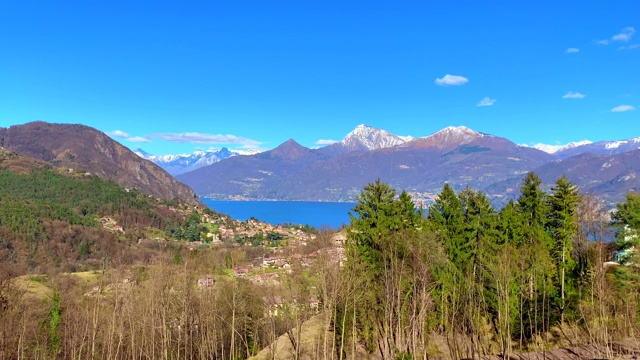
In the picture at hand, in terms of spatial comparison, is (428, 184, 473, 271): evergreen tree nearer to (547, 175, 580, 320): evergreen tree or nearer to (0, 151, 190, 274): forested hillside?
(547, 175, 580, 320): evergreen tree

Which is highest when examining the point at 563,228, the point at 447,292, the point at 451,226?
the point at 451,226

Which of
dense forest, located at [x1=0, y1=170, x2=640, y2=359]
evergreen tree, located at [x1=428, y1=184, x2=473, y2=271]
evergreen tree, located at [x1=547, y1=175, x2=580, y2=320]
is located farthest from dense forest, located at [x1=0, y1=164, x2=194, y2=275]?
evergreen tree, located at [x1=547, y1=175, x2=580, y2=320]

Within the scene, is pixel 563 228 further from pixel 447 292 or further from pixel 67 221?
pixel 67 221

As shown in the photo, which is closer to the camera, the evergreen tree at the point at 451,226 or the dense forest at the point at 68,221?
the evergreen tree at the point at 451,226

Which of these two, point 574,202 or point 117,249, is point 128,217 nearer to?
point 117,249

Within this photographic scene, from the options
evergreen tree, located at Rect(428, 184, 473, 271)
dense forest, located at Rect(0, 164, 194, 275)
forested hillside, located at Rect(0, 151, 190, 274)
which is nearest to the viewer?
evergreen tree, located at Rect(428, 184, 473, 271)

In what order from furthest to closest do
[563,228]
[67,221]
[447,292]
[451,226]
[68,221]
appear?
[68,221], [67,221], [563,228], [451,226], [447,292]

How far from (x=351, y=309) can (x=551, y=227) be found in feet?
59.4

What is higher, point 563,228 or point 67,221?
point 563,228

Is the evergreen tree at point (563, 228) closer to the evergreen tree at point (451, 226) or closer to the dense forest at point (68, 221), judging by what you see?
A: the evergreen tree at point (451, 226)

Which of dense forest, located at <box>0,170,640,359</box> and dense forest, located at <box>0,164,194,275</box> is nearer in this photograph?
dense forest, located at <box>0,170,640,359</box>

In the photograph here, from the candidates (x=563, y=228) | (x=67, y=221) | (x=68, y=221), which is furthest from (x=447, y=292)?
(x=68, y=221)

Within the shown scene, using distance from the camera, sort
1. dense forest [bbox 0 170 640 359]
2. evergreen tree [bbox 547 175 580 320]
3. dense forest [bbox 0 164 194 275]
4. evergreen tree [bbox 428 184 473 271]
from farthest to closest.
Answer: dense forest [bbox 0 164 194 275] → evergreen tree [bbox 547 175 580 320] → evergreen tree [bbox 428 184 473 271] → dense forest [bbox 0 170 640 359]

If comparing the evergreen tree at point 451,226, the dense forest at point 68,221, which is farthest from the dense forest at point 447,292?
the dense forest at point 68,221
